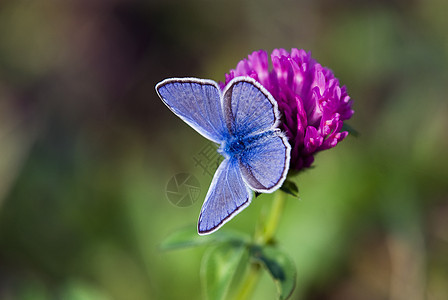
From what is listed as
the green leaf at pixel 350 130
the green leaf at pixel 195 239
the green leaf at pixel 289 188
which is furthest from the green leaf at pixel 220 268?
the green leaf at pixel 350 130

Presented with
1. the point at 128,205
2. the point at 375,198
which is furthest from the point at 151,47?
the point at 375,198

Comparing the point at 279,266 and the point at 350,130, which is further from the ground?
the point at 350,130

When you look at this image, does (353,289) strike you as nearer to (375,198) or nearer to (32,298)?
(375,198)

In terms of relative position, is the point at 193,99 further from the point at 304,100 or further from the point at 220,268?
the point at 220,268

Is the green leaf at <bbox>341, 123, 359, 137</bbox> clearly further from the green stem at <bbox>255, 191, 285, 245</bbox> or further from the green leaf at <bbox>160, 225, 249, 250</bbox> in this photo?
the green leaf at <bbox>160, 225, 249, 250</bbox>

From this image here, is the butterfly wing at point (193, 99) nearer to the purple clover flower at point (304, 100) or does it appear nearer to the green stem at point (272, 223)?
the purple clover flower at point (304, 100)

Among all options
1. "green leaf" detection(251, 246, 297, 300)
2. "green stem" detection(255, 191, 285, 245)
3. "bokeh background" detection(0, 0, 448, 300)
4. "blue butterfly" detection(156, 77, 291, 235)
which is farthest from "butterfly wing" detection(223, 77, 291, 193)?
"bokeh background" detection(0, 0, 448, 300)

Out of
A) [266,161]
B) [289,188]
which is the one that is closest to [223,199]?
[266,161]
